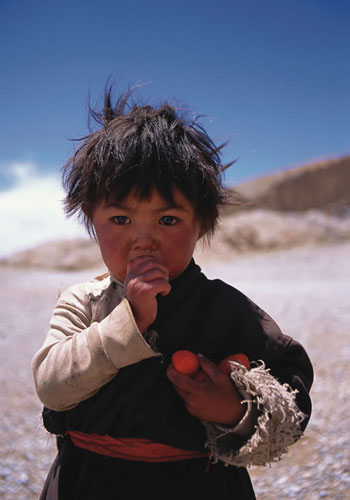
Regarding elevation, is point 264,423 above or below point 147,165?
below

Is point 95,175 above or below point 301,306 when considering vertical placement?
below

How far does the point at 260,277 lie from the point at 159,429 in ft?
31.7

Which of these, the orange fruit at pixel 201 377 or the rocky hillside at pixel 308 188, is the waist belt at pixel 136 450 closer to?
the orange fruit at pixel 201 377

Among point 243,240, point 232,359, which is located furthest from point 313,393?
point 243,240

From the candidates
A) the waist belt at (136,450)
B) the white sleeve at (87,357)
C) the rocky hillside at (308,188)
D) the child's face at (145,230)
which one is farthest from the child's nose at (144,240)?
the rocky hillside at (308,188)

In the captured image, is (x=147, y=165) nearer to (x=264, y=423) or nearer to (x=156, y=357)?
(x=156, y=357)

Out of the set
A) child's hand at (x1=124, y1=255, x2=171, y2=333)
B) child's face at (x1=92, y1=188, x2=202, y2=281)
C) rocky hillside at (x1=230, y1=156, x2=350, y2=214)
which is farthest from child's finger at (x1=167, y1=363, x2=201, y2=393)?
rocky hillside at (x1=230, y1=156, x2=350, y2=214)

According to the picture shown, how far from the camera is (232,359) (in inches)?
43.2

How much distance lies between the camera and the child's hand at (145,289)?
3.37ft

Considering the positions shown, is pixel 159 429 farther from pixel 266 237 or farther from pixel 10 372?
pixel 266 237

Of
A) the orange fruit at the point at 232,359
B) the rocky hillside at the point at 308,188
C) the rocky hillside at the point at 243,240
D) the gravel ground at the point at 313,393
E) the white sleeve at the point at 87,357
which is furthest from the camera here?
the rocky hillside at the point at 308,188

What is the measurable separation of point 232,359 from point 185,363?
119 millimetres

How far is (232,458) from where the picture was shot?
103cm

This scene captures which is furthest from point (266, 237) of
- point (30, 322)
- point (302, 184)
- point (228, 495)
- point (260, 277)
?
point (228, 495)
